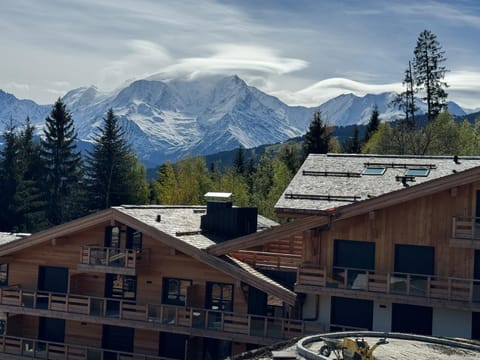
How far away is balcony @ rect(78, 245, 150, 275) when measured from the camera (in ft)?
100

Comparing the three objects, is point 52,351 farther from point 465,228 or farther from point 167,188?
point 167,188

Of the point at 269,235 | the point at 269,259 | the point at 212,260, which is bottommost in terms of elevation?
the point at 212,260

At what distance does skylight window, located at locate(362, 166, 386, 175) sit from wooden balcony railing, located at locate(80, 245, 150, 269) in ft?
34.2

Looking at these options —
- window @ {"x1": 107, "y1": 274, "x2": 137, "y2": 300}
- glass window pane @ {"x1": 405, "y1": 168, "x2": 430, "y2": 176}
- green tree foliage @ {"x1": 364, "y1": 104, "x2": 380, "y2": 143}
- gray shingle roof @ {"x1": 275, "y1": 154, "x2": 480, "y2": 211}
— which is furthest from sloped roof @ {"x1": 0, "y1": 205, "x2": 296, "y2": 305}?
green tree foliage @ {"x1": 364, "y1": 104, "x2": 380, "y2": 143}

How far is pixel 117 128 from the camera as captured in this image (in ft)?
214

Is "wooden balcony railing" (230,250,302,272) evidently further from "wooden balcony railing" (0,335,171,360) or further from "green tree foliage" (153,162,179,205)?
"green tree foliage" (153,162,179,205)

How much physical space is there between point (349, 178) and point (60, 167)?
4040cm

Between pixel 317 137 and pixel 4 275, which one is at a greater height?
pixel 317 137

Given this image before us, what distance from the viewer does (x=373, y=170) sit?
1265 inches

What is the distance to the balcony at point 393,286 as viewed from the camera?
87.6ft

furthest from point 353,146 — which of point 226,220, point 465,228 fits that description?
point 465,228

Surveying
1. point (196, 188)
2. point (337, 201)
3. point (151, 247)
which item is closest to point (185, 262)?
point (151, 247)

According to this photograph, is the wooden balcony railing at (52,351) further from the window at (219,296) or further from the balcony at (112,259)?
the balcony at (112,259)

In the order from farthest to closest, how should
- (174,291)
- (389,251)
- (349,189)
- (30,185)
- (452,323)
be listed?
(30,185)
(174,291)
(349,189)
(389,251)
(452,323)
